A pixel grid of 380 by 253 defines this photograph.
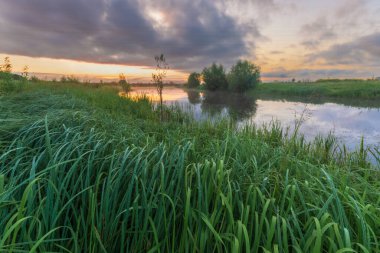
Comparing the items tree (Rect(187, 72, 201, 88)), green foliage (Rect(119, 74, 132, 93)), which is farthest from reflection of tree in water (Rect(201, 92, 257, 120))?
tree (Rect(187, 72, 201, 88))

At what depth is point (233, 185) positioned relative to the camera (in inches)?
65.8

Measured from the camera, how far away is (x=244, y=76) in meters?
40.3

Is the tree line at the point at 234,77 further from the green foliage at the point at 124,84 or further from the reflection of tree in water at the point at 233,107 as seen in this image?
the green foliage at the point at 124,84

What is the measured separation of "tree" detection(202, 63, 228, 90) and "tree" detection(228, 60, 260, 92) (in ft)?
16.4

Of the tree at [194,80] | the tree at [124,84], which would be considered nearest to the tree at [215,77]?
the tree at [194,80]

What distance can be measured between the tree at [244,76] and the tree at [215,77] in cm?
501

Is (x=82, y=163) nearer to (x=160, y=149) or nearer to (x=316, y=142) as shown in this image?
(x=160, y=149)

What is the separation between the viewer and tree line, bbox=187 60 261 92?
133ft

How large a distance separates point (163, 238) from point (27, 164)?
1364 millimetres

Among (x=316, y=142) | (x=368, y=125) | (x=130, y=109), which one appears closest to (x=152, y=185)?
(x=316, y=142)

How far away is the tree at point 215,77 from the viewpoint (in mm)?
47812

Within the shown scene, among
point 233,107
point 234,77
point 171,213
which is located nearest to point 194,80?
point 234,77

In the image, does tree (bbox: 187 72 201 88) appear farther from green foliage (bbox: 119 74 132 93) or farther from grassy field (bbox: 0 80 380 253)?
grassy field (bbox: 0 80 380 253)

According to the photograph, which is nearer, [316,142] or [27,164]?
[27,164]
